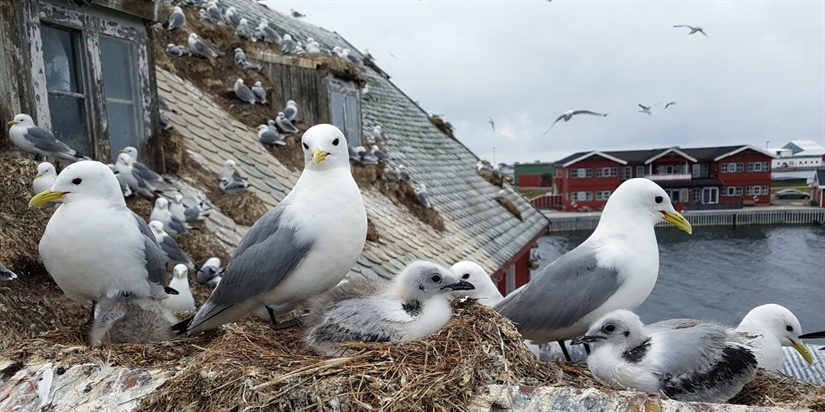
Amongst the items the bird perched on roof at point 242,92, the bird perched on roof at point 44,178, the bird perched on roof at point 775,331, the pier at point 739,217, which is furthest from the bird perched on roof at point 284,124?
the pier at point 739,217

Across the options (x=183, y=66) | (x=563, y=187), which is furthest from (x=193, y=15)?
(x=563, y=187)

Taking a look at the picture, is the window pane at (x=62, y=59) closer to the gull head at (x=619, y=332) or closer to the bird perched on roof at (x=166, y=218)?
the bird perched on roof at (x=166, y=218)

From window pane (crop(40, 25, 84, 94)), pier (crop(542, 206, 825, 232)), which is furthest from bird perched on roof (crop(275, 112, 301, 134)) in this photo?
pier (crop(542, 206, 825, 232))

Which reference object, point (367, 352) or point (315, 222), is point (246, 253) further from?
point (367, 352)

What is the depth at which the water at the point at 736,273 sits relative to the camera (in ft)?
68.6

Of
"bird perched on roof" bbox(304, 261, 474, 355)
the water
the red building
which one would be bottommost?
the water

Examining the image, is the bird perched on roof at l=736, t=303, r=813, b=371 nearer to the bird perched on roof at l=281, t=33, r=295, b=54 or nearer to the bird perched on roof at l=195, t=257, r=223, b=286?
the bird perched on roof at l=195, t=257, r=223, b=286

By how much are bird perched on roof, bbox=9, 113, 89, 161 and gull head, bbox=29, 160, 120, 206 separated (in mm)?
1626

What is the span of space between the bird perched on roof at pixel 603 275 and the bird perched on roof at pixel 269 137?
5765 mm

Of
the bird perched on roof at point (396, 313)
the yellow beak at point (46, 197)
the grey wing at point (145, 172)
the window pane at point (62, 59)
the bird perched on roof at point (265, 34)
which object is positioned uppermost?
the bird perched on roof at point (265, 34)

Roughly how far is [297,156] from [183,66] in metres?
2.36

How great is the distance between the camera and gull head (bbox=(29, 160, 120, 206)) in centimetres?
305

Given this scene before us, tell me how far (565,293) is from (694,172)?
30.5 metres

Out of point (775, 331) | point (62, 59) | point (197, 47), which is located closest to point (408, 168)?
point (197, 47)
